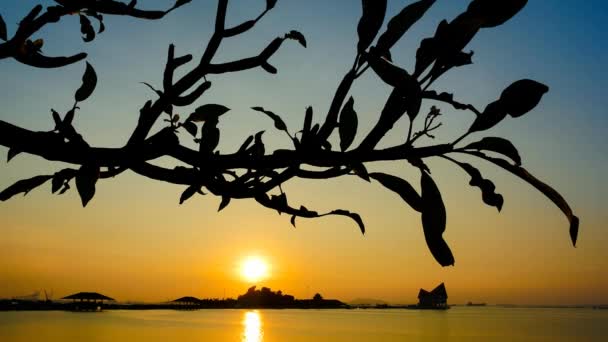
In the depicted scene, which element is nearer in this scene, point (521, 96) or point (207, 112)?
point (521, 96)

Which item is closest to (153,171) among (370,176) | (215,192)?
(215,192)

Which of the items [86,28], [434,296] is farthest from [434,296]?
[86,28]

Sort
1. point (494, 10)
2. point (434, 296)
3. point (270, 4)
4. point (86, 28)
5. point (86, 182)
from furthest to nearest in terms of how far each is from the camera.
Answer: point (434, 296) → point (86, 28) → point (270, 4) → point (86, 182) → point (494, 10)

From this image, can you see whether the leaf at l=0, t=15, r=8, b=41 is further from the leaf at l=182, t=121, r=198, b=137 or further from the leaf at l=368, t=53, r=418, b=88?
the leaf at l=368, t=53, r=418, b=88

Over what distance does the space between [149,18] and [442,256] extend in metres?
0.69

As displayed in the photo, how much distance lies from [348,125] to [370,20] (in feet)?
0.62

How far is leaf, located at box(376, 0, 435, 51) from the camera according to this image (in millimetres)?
830

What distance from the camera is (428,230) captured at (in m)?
0.85

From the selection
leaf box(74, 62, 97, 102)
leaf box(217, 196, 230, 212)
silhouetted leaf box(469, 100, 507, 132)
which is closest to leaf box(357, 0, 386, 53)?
silhouetted leaf box(469, 100, 507, 132)

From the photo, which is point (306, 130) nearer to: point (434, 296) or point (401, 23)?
point (401, 23)

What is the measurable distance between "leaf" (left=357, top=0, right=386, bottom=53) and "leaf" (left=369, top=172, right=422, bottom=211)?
234 millimetres

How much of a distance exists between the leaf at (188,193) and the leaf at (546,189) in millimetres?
510

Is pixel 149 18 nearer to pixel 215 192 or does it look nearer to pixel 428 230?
pixel 215 192

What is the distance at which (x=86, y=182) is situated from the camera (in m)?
0.92
